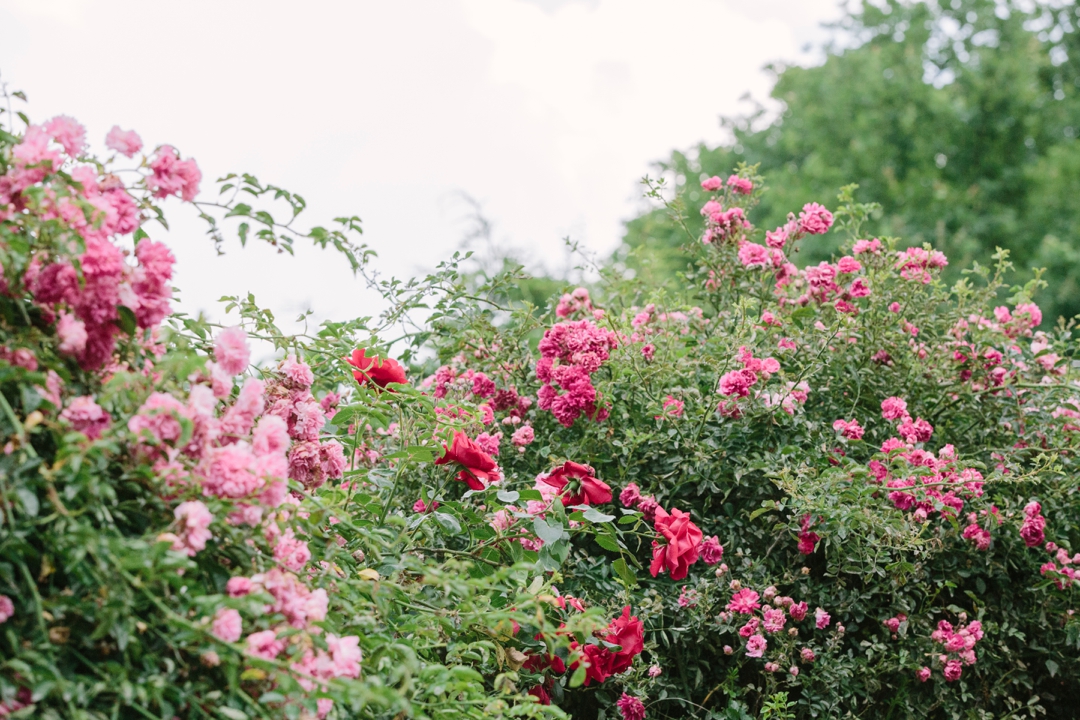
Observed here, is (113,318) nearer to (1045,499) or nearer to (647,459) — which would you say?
(647,459)

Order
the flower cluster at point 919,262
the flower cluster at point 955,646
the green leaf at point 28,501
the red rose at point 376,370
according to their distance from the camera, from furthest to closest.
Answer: the flower cluster at point 919,262 < the flower cluster at point 955,646 < the red rose at point 376,370 < the green leaf at point 28,501

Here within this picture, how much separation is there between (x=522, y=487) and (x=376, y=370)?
63 cm

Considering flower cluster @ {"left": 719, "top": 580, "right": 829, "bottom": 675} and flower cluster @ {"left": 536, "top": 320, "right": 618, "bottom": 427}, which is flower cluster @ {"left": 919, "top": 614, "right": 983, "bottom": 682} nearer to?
flower cluster @ {"left": 719, "top": 580, "right": 829, "bottom": 675}

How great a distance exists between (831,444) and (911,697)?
2.37 feet

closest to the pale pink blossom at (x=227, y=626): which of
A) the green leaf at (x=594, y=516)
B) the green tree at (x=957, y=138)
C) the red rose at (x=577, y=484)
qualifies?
the green leaf at (x=594, y=516)

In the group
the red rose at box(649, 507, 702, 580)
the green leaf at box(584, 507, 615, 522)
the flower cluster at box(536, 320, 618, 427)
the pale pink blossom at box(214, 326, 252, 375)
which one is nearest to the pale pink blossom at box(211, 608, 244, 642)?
the pale pink blossom at box(214, 326, 252, 375)

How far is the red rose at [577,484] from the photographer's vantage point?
81.6 inches

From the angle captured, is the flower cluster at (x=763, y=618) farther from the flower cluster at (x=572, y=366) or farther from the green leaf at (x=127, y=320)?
the green leaf at (x=127, y=320)

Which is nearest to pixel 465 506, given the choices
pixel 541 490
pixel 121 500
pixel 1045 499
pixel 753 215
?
pixel 541 490

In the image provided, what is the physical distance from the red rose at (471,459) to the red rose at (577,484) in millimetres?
132

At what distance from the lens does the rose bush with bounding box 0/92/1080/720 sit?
1210 millimetres

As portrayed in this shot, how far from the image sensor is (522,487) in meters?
2.55

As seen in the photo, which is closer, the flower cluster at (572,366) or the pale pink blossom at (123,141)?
the pale pink blossom at (123,141)

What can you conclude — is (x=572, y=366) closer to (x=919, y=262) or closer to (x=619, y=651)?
(x=619, y=651)
